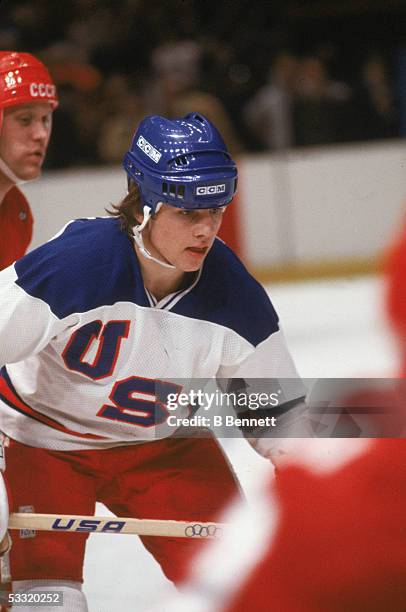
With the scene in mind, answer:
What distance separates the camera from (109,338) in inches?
61.6

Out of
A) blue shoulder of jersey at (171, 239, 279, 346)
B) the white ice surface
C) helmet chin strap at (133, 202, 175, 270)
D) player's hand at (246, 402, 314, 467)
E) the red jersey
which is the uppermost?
helmet chin strap at (133, 202, 175, 270)

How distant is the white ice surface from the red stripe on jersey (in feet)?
0.73

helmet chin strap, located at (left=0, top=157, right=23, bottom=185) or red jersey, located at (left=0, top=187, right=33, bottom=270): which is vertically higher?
helmet chin strap, located at (left=0, top=157, right=23, bottom=185)

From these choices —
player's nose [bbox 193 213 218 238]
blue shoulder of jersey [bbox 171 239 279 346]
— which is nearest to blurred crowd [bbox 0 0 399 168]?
blue shoulder of jersey [bbox 171 239 279 346]

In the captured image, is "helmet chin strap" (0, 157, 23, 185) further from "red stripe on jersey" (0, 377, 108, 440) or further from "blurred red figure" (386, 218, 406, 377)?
"blurred red figure" (386, 218, 406, 377)

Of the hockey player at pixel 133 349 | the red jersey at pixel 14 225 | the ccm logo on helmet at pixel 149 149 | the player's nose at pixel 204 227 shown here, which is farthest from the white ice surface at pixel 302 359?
the red jersey at pixel 14 225

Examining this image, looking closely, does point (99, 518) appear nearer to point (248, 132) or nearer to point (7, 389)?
point (7, 389)

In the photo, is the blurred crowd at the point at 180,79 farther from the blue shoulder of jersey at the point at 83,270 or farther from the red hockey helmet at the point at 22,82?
the blue shoulder of jersey at the point at 83,270

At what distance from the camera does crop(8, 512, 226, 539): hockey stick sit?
1.52 metres

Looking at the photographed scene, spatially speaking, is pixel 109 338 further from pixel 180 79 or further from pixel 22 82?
pixel 180 79

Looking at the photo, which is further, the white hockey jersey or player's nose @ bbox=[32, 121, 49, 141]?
player's nose @ bbox=[32, 121, 49, 141]

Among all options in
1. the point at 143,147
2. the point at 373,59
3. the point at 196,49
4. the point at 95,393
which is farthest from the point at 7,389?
the point at 373,59

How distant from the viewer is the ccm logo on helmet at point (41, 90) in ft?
6.45

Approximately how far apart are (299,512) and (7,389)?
3.59 feet
